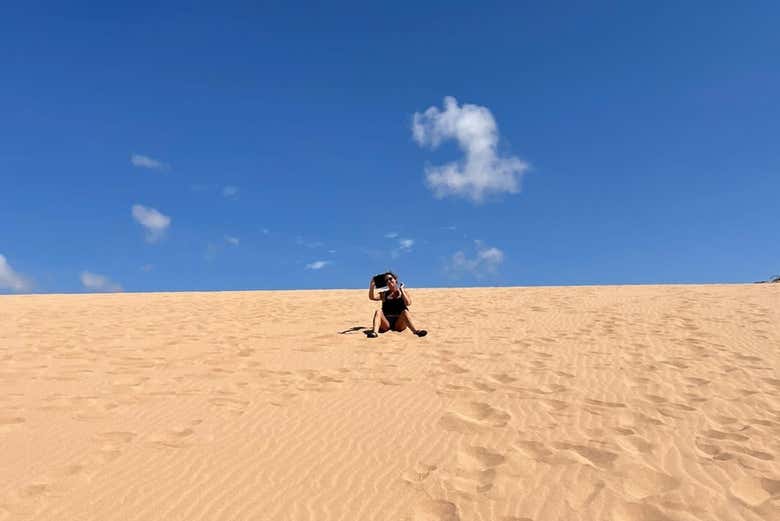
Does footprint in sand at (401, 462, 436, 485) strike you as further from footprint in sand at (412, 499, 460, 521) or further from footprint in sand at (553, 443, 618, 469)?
footprint in sand at (553, 443, 618, 469)

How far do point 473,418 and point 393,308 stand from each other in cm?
513

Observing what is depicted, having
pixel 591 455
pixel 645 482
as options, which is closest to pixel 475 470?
pixel 591 455

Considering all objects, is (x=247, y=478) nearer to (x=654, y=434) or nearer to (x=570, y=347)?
(x=654, y=434)

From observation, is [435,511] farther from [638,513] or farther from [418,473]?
[638,513]

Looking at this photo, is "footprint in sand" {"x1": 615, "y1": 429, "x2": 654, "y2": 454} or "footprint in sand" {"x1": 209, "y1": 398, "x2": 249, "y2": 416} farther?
"footprint in sand" {"x1": 209, "y1": 398, "x2": 249, "y2": 416}

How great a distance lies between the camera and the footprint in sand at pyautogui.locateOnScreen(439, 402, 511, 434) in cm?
450

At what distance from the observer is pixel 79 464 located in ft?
11.9

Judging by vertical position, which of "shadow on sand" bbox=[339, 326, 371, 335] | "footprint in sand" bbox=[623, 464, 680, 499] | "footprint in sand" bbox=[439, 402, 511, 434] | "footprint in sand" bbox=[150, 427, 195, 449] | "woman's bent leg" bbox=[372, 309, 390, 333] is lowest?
"footprint in sand" bbox=[150, 427, 195, 449]

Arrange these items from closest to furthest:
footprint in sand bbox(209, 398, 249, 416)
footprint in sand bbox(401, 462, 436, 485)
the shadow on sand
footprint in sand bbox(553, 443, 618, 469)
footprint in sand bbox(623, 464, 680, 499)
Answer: footprint in sand bbox(623, 464, 680, 499), footprint in sand bbox(401, 462, 436, 485), footprint in sand bbox(553, 443, 618, 469), footprint in sand bbox(209, 398, 249, 416), the shadow on sand

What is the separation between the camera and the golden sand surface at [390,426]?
322 cm

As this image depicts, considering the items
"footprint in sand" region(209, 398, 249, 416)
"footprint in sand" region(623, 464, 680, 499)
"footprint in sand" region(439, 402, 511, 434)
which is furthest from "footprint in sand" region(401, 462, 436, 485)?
"footprint in sand" region(209, 398, 249, 416)

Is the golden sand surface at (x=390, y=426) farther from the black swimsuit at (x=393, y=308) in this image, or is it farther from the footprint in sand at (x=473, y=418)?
the black swimsuit at (x=393, y=308)

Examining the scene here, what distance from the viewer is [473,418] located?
4.76m

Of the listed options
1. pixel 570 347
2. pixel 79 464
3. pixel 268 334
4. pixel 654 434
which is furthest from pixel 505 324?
pixel 79 464
